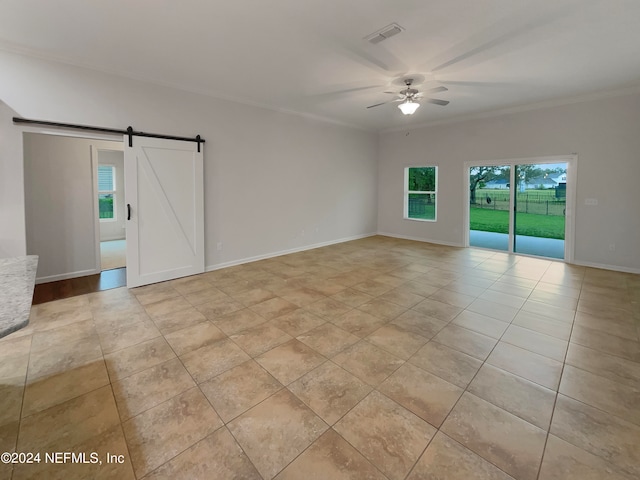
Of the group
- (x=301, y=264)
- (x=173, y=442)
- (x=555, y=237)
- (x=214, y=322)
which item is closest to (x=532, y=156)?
(x=555, y=237)

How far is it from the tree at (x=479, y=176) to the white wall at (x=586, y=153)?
205mm

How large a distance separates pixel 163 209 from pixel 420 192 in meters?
6.03

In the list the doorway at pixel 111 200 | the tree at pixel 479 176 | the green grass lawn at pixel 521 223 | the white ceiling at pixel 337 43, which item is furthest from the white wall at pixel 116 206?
the green grass lawn at pixel 521 223

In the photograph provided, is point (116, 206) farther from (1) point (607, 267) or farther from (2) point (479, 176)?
(1) point (607, 267)

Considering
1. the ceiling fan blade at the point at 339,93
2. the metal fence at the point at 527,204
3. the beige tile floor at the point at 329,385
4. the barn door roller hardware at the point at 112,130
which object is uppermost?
the ceiling fan blade at the point at 339,93

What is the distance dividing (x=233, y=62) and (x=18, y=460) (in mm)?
4117

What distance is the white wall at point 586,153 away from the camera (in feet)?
15.8

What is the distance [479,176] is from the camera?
6605 millimetres

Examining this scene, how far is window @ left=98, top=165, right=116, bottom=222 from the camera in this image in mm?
8078

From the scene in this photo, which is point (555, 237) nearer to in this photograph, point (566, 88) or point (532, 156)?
point (532, 156)

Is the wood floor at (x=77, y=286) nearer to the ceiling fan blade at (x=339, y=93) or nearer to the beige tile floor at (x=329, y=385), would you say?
the beige tile floor at (x=329, y=385)

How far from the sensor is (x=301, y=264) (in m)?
5.45

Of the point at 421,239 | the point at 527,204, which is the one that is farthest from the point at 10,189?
the point at 527,204

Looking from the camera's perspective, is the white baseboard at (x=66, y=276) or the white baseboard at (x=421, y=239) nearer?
the white baseboard at (x=66, y=276)
